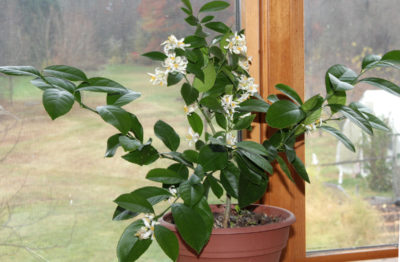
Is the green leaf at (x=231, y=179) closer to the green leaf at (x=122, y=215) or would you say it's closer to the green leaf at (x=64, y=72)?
the green leaf at (x=122, y=215)

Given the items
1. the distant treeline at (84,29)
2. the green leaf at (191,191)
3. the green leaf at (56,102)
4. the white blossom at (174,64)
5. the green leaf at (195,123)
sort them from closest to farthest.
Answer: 1. the green leaf at (56,102)
2. the green leaf at (191,191)
3. the white blossom at (174,64)
4. the green leaf at (195,123)
5. the distant treeline at (84,29)

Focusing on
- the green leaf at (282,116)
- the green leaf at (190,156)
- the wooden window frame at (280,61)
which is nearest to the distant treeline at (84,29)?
the wooden window frame at (280,61)

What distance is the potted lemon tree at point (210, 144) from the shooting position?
1.10 meters

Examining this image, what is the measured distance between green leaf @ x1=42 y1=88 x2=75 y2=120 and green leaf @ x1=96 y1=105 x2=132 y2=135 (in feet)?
0.27

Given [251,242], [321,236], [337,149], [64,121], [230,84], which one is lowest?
[321,236]

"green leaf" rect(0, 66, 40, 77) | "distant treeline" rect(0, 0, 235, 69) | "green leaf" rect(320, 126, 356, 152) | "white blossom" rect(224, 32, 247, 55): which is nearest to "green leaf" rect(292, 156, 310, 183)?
"green leaf" rect(320, 126, 356, 152)

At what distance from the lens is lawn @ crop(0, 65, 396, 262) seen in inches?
56.0

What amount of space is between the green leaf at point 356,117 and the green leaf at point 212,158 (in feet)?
0.94

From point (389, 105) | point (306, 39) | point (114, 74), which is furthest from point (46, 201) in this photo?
point (389, 105)

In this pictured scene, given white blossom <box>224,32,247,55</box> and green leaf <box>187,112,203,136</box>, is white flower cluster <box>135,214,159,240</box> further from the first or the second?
white blossom <box>224,32,247,55</box>

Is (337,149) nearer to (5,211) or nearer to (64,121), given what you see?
(64,121)

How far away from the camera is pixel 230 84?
1.31 m

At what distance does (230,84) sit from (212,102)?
0.12m

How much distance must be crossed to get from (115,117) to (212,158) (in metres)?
0.28
